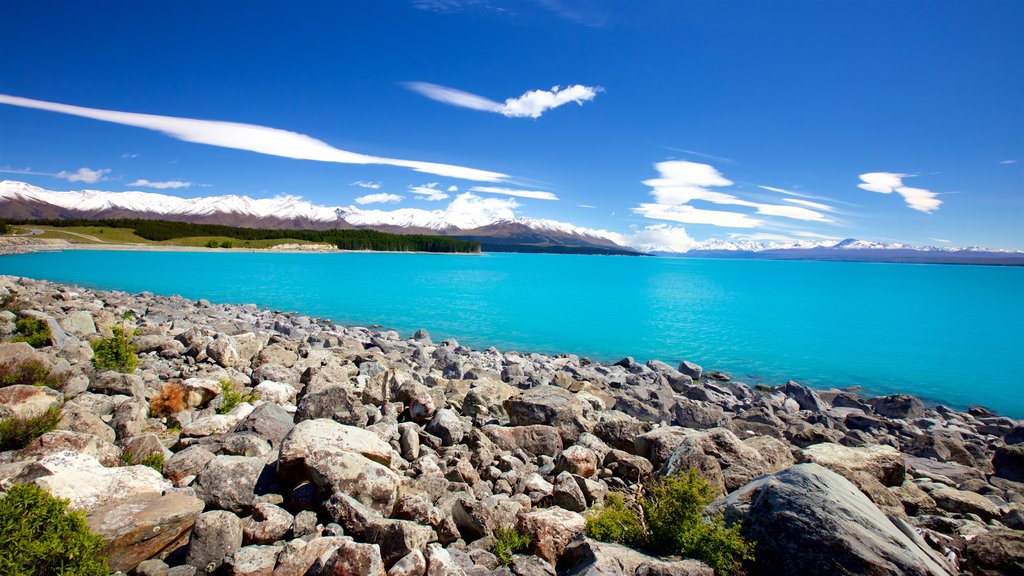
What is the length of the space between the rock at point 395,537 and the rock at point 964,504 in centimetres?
964

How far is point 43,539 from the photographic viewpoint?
4738mm

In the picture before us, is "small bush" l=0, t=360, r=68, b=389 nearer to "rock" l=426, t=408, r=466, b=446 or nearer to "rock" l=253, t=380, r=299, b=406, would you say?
"rock" l=253, t=380, r=299, b=406

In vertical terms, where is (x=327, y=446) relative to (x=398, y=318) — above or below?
above

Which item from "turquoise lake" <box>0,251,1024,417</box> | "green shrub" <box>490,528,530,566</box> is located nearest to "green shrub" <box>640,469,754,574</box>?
"green shrub" <box>490,528,530,566</box>

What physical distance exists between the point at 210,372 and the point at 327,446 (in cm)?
871

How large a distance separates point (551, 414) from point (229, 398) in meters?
7.44

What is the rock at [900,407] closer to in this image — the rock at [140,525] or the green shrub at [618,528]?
the green shrub at [618,528]

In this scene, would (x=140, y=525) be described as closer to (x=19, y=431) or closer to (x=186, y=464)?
(x=186, y=464)

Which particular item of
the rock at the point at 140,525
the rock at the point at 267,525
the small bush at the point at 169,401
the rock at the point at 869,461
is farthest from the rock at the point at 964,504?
the small bush at the point at 169,401

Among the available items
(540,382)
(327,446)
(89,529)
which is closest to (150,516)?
(89,529)

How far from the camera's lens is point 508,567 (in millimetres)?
6137

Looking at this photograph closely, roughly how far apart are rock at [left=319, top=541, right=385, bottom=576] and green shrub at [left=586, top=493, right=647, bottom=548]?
280 cm

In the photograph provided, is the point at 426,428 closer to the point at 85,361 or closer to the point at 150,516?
the point at 150,516

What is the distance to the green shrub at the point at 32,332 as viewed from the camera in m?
13.7
